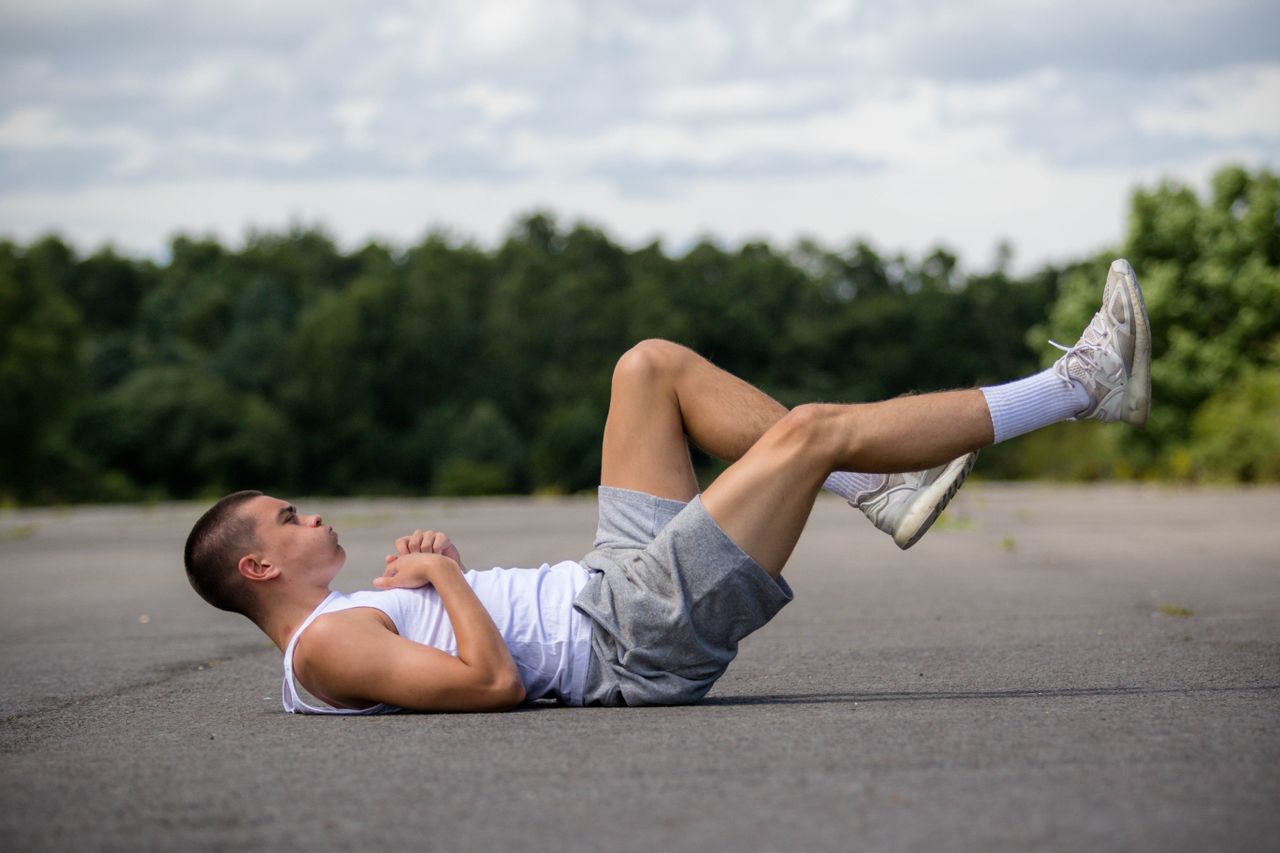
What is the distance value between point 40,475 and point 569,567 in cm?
4774

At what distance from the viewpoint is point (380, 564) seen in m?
11.6

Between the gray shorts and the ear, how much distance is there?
0.86 meters

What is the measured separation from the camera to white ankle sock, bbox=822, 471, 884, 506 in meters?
4.48

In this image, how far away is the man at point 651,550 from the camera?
157 inches

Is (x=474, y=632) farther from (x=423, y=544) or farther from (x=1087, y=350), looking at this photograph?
(x=1087, y=350)

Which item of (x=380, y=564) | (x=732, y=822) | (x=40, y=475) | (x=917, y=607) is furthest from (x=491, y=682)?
(x=40, y=475)

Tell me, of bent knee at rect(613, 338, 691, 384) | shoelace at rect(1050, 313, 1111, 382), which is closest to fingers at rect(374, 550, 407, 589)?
bent knee at rect(613, 338, 691, 384)

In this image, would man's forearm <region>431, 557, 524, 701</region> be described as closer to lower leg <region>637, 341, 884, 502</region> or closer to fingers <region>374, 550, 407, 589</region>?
fingers <region>374, 550, 407, 589</region>

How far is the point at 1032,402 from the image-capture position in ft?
13.4

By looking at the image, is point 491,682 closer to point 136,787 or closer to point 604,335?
point 136,787

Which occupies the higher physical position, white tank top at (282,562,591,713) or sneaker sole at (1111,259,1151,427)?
sneaker sole at (1111,259,1151,427)

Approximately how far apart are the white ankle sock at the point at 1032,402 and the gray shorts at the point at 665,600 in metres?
0.73

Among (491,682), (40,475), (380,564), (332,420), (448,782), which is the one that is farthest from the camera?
(332,420)

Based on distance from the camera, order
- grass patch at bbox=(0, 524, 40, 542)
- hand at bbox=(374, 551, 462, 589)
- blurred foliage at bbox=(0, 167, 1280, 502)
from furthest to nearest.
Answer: blurred foliage at bbox=(0, 167, 1280, 502)
grass patch at bbox=(0, 524, 40, 542)
hand at bbox=(374, 551, 462, 589)
